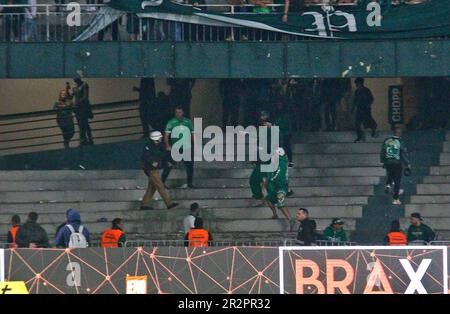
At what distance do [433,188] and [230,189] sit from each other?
13.5ft

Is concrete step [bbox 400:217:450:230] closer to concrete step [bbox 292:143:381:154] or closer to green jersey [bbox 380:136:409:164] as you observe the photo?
green jersey [bbox 380:136:409:164]

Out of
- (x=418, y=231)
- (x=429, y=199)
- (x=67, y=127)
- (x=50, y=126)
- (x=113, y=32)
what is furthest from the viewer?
(x=50, y=126)

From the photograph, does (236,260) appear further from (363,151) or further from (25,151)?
(25,151)

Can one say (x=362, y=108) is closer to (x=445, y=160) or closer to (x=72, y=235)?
(x=445, y=160)

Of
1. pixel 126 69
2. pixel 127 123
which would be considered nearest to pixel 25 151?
pixel 127 123

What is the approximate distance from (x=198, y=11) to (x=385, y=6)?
3604mm

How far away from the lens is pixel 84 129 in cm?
3288

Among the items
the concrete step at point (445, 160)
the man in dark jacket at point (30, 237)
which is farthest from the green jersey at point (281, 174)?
the man in dark jacket at point (30, 237)

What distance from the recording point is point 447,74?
30.4m

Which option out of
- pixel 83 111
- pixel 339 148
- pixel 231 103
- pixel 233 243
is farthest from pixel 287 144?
pixel 83 111

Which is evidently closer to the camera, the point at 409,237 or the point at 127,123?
the point at 409,237

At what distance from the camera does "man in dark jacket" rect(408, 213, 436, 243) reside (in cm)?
2759

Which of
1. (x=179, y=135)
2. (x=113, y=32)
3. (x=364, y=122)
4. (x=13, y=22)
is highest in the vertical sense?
(x=13, y=22)

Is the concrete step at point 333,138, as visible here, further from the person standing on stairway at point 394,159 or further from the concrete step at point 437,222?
the concrete step at point 437,222
